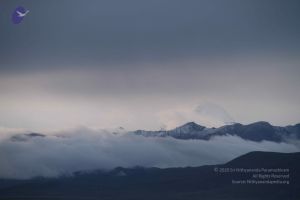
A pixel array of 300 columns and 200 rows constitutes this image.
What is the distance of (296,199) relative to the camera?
198 m

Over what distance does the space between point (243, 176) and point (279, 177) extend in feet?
90.4

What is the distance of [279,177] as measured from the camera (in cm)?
19925

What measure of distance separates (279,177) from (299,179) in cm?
1829

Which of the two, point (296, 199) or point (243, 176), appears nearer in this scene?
point (243, 176)

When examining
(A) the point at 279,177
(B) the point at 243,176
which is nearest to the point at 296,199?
(A) the point at 279,177

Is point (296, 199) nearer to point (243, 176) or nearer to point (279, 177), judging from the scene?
point (279, 177)

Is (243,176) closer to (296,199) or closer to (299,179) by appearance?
(299,179)

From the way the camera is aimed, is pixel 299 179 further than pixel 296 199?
No

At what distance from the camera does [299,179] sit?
181125 millimetres

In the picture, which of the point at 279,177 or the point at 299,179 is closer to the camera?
the point at 299,179

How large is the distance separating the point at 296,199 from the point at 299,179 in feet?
63.4

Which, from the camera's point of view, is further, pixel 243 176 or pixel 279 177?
pixel 279 177

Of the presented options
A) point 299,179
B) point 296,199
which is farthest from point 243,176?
point 296,199
